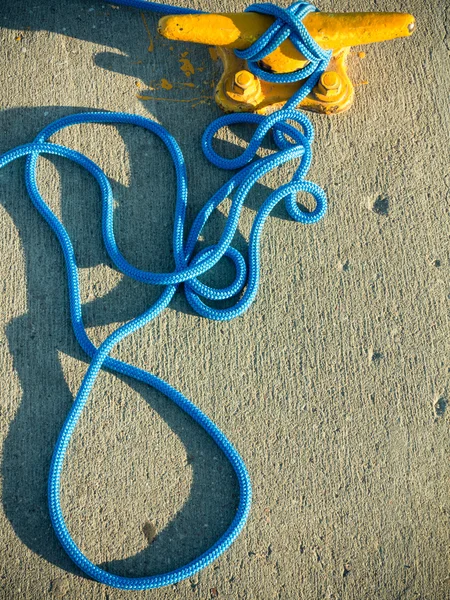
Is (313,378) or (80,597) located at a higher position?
(313,378)

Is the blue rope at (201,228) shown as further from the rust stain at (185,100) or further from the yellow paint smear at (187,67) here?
the yellow paint smear at (187,67)

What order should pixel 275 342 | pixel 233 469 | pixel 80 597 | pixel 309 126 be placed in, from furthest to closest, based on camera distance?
pixel 309 126, pixel 275 342, pixel 233 469, pixel 80 597

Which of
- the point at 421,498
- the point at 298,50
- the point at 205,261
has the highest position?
the point at 298,50

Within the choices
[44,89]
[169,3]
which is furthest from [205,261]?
[169,3]

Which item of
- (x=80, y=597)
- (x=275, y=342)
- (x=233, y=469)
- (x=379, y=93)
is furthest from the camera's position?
(x=379, y=93)

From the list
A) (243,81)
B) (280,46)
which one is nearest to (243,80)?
(243,81)

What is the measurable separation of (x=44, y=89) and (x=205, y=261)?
2.59 ft

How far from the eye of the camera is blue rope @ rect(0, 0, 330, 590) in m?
1.60

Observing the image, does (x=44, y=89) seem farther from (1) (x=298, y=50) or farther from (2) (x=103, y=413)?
(2) (x=103, y=413)

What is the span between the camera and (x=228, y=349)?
5.80 feet

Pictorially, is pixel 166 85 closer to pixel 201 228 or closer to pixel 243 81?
pixel 243 81

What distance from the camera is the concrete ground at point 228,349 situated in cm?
162

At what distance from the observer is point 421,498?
1678 mm

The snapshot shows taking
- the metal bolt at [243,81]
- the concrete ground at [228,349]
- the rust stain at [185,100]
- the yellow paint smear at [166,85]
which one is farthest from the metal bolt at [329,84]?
the yellow paint smear at [166,85]
